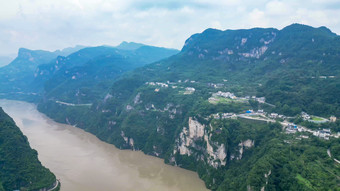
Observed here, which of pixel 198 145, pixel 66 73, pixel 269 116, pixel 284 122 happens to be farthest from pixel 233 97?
pixel 66 73

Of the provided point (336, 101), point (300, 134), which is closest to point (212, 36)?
point (336, 101)

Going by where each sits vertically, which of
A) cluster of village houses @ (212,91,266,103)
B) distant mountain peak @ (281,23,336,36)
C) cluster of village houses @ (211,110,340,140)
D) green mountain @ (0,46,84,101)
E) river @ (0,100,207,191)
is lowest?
river @ (0,100,207,191)

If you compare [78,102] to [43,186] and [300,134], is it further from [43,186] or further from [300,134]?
[300,134]

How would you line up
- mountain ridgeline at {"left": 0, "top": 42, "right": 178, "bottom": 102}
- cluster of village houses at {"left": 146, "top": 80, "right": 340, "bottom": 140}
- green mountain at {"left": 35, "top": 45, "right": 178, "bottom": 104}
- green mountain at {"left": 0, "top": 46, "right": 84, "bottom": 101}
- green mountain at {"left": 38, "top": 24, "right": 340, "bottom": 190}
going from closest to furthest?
1. green mountain at {"left": 38, "top": 24, "right": 340, "bottom": 190}
2. cluster of village houses at {"left": 146, "top": 80, "right": 340, "bottom": 140}
3. green mountain at {"left": 35, "top": 45, "right": 178, "bottom": 104}
4. mountain ridgeline at {"left": 0, "top": 42, "right": 178, "bottom": 102}
5. green mountain at {"left": 0, "top": 46, "right": 84, "bottom": 101}

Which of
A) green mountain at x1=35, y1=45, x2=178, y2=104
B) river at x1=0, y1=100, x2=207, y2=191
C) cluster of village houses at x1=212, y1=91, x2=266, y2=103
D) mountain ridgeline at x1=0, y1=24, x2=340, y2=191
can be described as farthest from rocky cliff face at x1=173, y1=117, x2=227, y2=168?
green mountain at x1=35, y1=45, x2=178, y2=104

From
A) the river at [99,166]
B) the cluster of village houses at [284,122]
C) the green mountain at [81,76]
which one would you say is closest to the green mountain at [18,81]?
the green mountain at [81,76]

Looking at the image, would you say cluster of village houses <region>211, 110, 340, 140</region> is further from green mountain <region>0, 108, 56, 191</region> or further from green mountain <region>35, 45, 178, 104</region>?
green mountain <region>35, 45, 178, 104</region>

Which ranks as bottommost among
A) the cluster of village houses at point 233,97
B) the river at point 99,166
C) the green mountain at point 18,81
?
the river at point 99,166

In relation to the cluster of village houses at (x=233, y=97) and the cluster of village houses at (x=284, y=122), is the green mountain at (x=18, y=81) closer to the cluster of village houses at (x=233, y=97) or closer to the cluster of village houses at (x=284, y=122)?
the cluster of village houses at (x=233, y=97)
